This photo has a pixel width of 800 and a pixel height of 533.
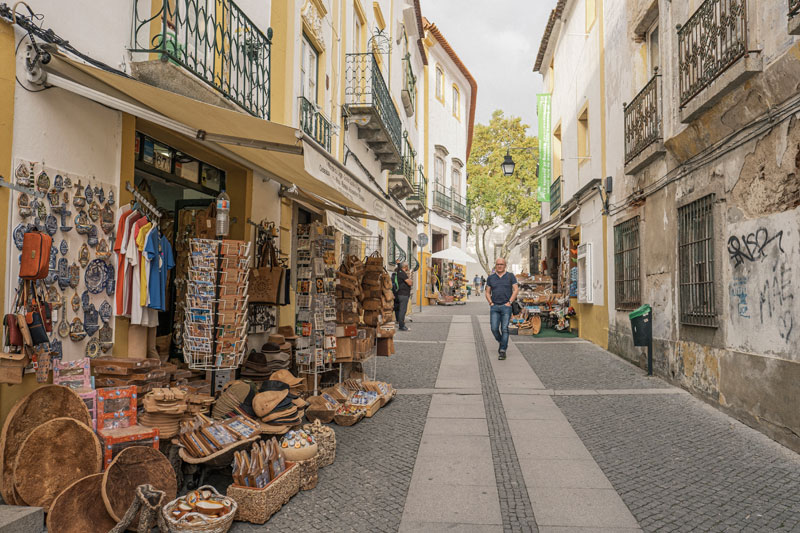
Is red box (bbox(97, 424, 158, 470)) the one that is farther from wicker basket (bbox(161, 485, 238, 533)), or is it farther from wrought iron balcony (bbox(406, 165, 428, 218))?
wrought iron balcony (bbox(406, 165, 428, 218))

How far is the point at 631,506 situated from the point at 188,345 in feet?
13.1

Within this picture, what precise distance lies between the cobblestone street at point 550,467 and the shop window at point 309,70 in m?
5.38

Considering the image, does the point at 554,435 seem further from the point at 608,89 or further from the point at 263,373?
the point at 608,89

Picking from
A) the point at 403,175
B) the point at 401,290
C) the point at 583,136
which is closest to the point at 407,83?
the point at 403,175

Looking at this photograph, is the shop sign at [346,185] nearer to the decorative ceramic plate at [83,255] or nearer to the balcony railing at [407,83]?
the decorative ceramic plate at [83,255]

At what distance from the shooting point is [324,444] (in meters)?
4.73

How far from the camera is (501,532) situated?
138 inches

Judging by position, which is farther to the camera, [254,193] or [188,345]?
[254,193]

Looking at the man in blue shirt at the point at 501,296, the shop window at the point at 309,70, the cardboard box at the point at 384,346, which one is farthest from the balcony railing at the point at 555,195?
the cardboard box at the point at 384,346

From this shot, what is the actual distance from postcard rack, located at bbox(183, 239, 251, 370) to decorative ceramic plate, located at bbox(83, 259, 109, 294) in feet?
2.78

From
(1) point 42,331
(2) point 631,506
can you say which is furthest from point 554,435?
(1) point 42,331

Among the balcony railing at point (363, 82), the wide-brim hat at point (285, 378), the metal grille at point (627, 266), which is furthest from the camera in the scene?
the balcony railing at point (363, 82)

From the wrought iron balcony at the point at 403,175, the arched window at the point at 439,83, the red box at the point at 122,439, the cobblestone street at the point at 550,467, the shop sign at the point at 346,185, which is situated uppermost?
the arched window at the point at 439,83

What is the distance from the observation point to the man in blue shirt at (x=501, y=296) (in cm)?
1072
